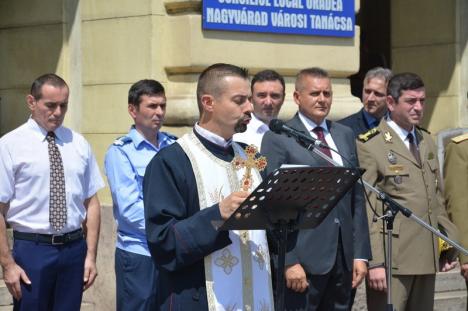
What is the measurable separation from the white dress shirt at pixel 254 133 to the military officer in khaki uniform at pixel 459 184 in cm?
130

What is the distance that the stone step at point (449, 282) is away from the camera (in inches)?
448

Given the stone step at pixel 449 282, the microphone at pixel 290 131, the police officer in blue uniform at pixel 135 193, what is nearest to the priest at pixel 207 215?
the microphone at pixel 290 131

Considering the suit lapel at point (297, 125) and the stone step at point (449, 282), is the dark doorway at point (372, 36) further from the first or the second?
the suit lapel at point (297, 125)

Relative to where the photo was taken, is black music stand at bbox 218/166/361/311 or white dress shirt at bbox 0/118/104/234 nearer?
black music stand at bbox 218/166/361/311

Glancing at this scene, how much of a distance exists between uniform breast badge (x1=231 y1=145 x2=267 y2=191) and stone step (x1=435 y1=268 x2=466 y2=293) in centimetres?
559

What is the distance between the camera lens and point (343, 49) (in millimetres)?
11023

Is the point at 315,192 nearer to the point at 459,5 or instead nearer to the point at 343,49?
the point at 343,49

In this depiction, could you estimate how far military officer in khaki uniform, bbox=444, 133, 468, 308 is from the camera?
328 inches

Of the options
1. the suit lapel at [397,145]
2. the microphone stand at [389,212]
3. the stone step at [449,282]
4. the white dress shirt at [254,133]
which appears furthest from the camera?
the stone step at [449,282]

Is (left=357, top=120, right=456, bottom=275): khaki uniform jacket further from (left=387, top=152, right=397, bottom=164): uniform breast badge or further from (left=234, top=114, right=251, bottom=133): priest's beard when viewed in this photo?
(left=234, top=114, right=251, bottom=133): priest's beard

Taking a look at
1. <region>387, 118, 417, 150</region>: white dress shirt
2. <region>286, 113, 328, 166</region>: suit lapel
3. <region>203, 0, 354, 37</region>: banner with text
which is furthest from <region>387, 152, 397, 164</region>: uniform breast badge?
<region>203, 0, 354, 37</region>: banner with text

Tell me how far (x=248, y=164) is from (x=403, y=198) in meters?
2.28

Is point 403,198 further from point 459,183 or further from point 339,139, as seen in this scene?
point 339,139

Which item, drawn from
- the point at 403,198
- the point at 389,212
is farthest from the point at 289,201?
the point at 403,198
